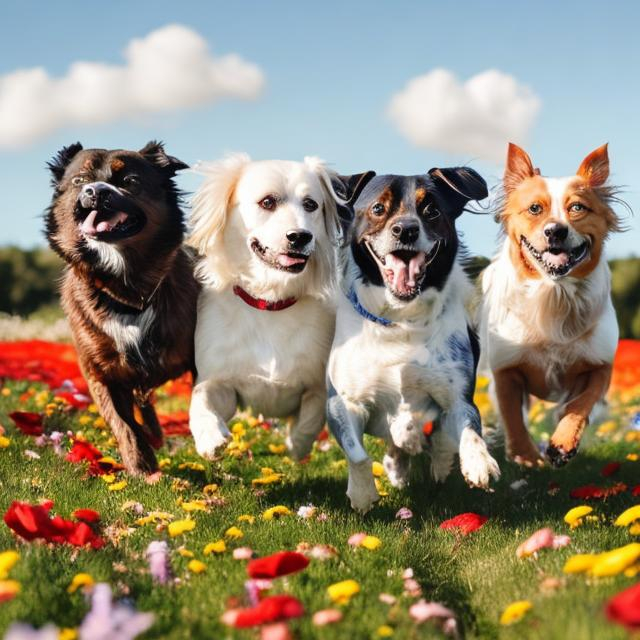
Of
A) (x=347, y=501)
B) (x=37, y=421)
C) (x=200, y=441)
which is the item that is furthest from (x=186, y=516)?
(x=37, y=421)

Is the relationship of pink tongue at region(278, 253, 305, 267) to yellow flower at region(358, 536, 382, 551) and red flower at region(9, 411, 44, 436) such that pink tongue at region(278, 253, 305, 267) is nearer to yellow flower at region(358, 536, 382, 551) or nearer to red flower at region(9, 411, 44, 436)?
yellow flower at region(358, 536, 382, 551)

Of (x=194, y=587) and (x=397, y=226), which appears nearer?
(x=194, y=587)

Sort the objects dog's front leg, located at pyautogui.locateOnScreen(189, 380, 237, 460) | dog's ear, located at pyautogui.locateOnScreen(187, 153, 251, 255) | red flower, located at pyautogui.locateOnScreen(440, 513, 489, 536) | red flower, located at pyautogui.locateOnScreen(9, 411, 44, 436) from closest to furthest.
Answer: red flower, located at pyautogui.locateOnScreen(440, 513, 489, 536) < dog's front leg, located at pyautogui.locateOnScreen(189, 380, 237, 460) < dog's ear, located at pyautogui.locateOnScreen(187, 153, 251, 255) < red flower, located at pyautogui.locateOnScreen(9, 411, 44, 436)

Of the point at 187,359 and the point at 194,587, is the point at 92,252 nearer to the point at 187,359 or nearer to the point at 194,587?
the point at 187,359

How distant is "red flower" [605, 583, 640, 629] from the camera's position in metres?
2.10

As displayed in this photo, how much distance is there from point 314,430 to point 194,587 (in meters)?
2.05

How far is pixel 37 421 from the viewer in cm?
562

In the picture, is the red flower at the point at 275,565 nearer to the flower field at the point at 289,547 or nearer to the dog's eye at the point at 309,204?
the flower field at the point at 289,547

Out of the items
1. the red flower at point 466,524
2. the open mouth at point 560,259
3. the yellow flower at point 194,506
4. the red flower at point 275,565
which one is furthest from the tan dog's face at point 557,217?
the red flower at point 275,565

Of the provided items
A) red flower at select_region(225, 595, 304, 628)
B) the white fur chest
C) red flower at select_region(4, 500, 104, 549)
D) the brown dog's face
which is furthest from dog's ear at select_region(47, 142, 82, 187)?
red flower at select_region(225, 595, 304, 628)

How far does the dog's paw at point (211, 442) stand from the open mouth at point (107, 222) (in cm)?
123

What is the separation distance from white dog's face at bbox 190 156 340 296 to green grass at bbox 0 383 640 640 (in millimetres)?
1247

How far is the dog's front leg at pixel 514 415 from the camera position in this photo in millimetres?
5590

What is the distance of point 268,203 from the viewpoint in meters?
4.68
